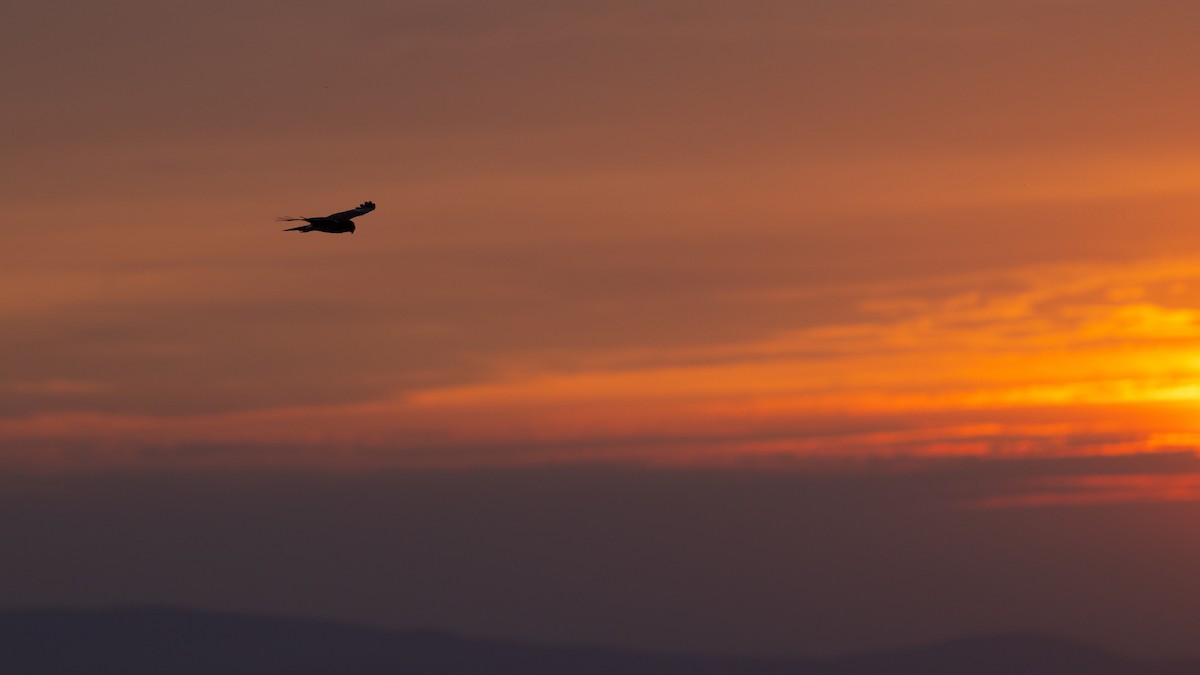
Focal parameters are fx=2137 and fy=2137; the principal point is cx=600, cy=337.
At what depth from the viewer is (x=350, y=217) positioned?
Answer: 418ft

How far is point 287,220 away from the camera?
119 metres

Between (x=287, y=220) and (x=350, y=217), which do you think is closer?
(x=287, y=220)

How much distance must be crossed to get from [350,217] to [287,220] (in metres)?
9.12
